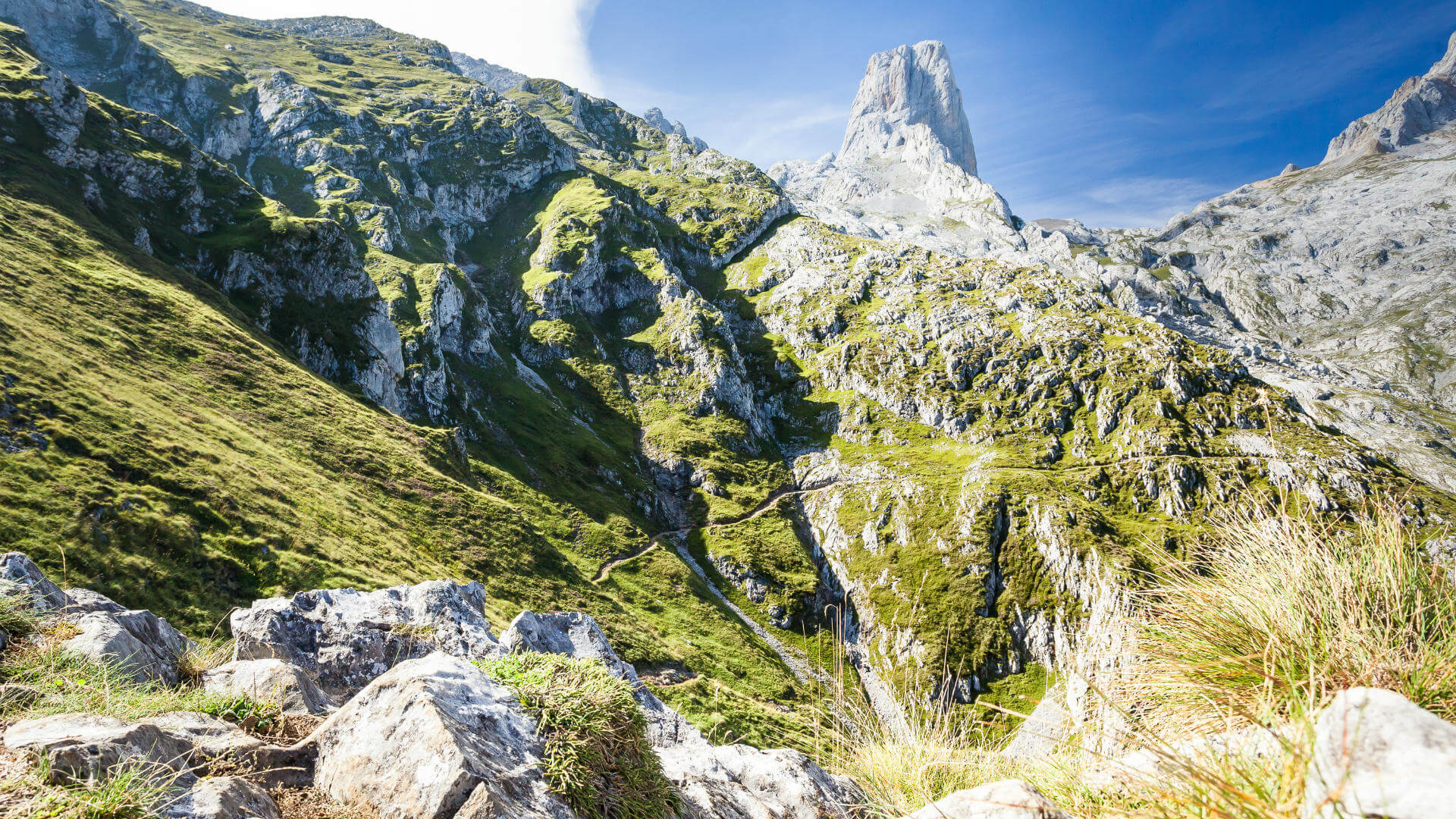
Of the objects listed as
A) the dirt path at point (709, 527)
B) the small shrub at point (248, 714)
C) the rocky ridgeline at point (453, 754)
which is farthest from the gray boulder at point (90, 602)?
the dirt path at point (709, 527)

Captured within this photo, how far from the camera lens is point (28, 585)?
418 inches

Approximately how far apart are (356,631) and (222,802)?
13.6 metres

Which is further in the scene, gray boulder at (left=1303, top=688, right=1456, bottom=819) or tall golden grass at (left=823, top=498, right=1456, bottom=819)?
tall golden grass at (left=823, top=498, right=1456, bottom=819)

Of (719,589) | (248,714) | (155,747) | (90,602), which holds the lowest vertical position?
(719,589)

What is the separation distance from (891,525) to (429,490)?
74960 mm

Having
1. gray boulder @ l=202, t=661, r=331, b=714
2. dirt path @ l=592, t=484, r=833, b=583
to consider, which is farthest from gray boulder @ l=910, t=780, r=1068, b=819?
dirt path @ l=592, t=484, r=833, b=583

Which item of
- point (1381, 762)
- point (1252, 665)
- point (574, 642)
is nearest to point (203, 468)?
point (574, 642)

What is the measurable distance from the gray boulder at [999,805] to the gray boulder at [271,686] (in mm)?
8168

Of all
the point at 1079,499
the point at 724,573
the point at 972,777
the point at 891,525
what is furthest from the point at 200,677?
the point at 1079,499

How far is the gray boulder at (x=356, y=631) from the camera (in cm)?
1456

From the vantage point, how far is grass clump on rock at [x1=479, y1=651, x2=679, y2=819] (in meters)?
5.88

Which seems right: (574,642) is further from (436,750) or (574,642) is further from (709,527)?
(709,527)

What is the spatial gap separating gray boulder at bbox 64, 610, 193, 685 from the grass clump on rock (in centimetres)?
627

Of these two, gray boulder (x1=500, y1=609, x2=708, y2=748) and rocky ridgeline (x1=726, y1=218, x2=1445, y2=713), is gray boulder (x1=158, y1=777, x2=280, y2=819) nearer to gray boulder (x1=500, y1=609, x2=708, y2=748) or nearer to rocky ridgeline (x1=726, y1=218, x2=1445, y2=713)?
gray boulder (x1=500, y1=609, x2=708, y2=748)
